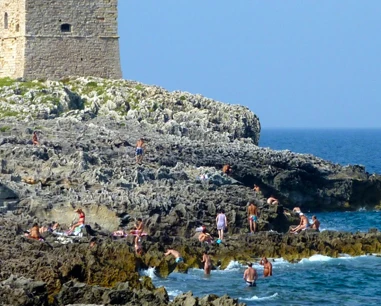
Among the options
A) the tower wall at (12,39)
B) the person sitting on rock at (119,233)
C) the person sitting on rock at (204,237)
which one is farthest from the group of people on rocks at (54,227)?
the tower wall at (12,39)

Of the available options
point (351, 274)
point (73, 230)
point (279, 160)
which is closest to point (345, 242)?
point (351, 274)

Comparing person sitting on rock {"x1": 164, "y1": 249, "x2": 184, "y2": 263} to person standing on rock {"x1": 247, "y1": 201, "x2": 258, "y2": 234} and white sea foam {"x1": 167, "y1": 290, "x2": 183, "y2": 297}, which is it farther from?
person standing on rock {"x1": 247, "y1": 201, "x2": 258, "y2": 234}

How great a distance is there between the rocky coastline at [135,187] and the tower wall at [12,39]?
Result: 2.11 m

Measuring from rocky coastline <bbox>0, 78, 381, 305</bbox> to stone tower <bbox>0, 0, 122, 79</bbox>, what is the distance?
1.53 metres

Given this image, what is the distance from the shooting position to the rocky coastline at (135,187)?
2632 cm

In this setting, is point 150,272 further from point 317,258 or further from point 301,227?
point 301,227

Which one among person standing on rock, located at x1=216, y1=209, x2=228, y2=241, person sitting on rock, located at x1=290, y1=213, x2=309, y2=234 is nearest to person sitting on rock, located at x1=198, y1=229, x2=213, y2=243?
person standing on rock, located at x1=216, y1=209, x2=228, y2=241

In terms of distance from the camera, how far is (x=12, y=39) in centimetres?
5481

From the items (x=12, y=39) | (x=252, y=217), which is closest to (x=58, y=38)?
(x=12, y=39)

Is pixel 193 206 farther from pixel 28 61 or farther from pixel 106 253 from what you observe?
pixel 28 61

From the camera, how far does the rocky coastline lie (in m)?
26.3

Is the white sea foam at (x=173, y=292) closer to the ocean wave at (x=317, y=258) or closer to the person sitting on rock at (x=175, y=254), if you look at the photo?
the person sitting on rock at (x=175, y=254)

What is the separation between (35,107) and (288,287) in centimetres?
2260

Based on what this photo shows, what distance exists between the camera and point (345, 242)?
34.4m
